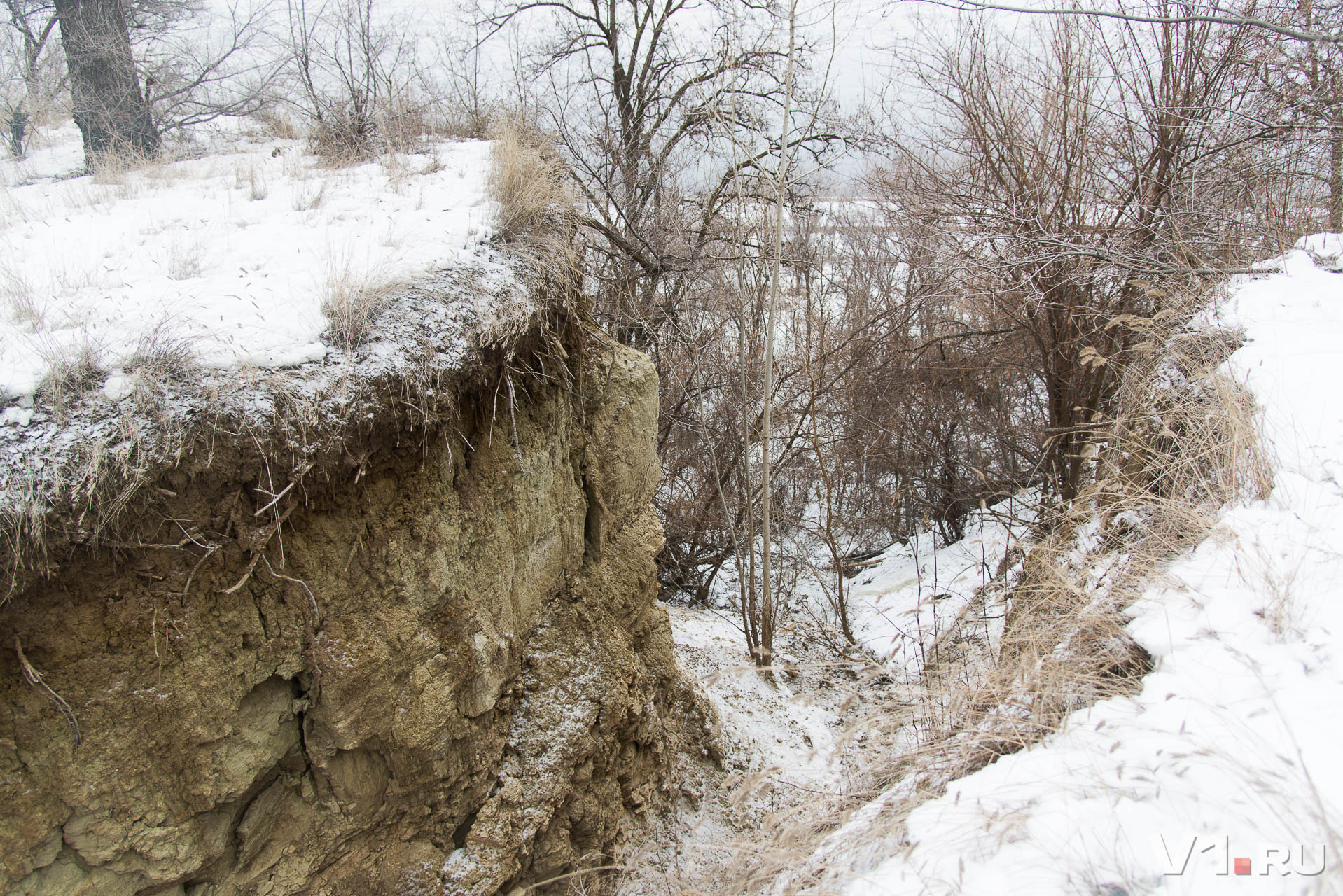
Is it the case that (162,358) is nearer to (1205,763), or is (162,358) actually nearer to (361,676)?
(361,676)

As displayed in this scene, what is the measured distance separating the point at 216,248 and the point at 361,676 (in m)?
2.29

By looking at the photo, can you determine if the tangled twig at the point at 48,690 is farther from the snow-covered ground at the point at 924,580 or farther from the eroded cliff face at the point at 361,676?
the snow-covered ground at the point at 924,580

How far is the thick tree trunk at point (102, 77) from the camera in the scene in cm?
604

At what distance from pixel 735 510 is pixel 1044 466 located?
3912 mm

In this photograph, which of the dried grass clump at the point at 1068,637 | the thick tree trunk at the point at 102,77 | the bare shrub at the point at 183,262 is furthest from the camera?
the thick tree trunk at the point at 102,77

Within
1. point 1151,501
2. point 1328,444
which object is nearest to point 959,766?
point 1151,501

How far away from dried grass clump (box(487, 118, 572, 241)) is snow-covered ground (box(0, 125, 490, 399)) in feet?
0.49

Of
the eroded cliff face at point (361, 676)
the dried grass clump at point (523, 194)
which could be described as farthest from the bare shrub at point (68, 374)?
the dried grass clump at point (523, 194)

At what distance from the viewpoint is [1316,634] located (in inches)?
76.6

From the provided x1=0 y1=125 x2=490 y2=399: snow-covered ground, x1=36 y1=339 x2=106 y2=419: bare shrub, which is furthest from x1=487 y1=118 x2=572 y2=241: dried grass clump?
x1=36 y1=339 x2=106 y2=419: bare shrub

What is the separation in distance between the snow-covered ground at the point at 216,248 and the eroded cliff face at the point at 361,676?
616 mm

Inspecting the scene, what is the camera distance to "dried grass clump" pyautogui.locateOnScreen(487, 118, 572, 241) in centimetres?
381

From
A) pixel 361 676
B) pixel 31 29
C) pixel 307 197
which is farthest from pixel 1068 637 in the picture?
pixel 31 29

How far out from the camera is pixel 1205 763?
5.58 ft
